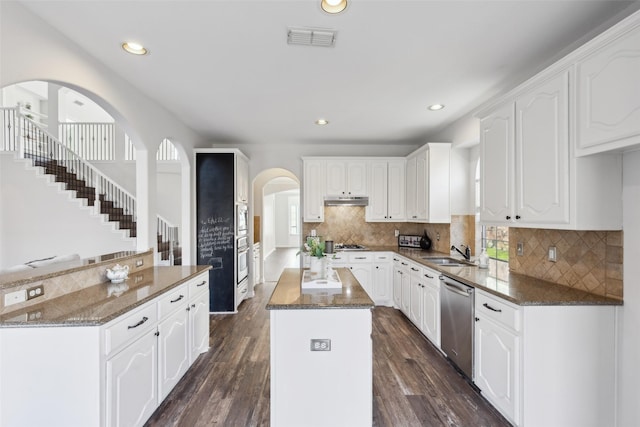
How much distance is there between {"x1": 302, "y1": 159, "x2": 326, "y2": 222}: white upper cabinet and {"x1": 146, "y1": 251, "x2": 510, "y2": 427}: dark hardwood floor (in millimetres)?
2108

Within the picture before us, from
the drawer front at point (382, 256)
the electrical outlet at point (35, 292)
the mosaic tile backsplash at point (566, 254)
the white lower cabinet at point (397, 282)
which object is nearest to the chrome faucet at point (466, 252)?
the mosaic tile backsplash at point (566, 254)

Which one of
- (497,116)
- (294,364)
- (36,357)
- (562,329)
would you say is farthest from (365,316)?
(497,116)

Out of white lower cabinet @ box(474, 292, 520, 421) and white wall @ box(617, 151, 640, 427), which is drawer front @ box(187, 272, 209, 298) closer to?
white lower cabinet @ box(474, 292, 520, 421)

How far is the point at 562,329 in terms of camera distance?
1894mm

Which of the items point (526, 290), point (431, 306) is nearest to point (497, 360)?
point (526, 290)

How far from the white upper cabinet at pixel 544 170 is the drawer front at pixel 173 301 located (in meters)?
2.81

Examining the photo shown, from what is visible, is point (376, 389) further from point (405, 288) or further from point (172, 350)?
point (405, 288)

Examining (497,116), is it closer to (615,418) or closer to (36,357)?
(615,418)

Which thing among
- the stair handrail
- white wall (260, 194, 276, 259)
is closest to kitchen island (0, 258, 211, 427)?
the stair handrail

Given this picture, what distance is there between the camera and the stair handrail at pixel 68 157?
5.32 m

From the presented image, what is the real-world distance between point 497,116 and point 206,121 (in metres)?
3.42

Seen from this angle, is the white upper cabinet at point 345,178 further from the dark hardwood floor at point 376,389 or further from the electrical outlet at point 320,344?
the electrical outlet at point 320,344

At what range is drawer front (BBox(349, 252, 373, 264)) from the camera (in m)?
4.61

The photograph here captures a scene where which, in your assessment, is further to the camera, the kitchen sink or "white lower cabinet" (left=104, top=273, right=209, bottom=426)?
the kitchen sink
